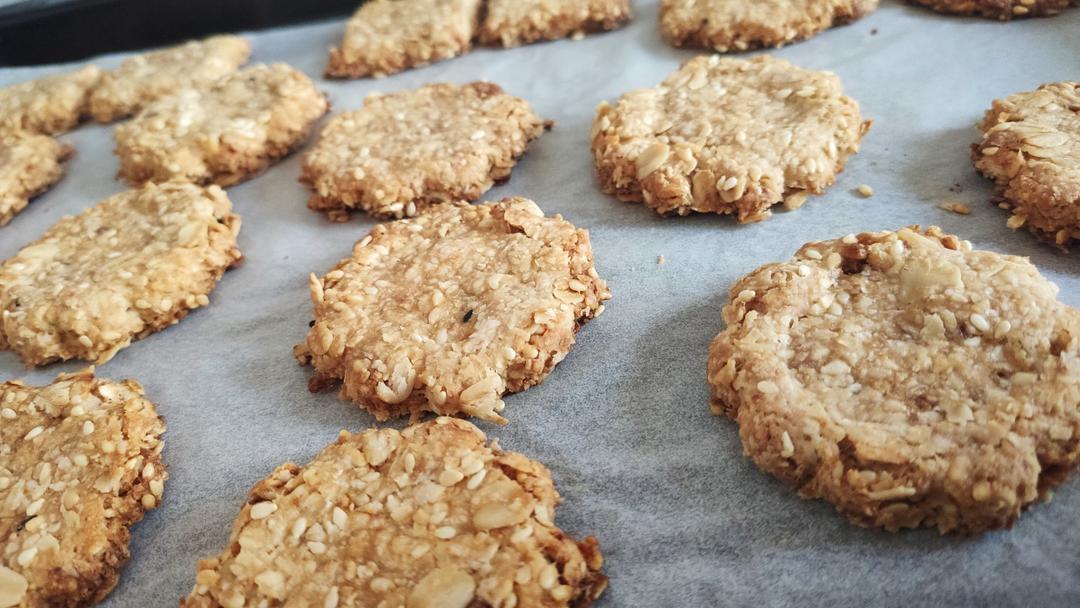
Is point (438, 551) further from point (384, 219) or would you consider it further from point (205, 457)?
point (384, 219)

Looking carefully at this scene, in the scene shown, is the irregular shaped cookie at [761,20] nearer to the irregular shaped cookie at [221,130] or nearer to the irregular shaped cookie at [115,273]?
the irregular shaped cookie at [221,130]

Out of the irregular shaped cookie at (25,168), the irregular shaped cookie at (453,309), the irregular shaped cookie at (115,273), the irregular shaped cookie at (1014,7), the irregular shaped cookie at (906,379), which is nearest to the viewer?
the irregular shaped cookie at (906,379)

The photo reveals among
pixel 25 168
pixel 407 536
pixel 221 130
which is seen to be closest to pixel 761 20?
pixel 221 130

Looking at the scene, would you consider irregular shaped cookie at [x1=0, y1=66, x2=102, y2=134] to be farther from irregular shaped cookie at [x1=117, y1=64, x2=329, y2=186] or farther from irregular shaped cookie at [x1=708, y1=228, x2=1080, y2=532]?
irregular shaped cookie at [x1=708, y1=228, x2=1080, y2=532]

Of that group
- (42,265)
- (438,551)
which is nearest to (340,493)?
(438,551)

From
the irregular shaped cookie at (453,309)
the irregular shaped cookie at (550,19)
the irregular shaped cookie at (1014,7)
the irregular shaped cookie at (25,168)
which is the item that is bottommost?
the irregular shaped cookie at (25,168)

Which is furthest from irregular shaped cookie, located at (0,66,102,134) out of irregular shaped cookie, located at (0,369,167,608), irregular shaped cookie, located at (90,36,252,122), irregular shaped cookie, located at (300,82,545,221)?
irregular shaped cookie, located at (0,369,167,608)

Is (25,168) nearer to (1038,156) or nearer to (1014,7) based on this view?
(1038,156)

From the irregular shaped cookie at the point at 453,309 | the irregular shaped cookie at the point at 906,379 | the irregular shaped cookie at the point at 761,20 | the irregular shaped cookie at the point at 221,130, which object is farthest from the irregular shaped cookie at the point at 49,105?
the irregular shaped cookie at the point at 906,379
